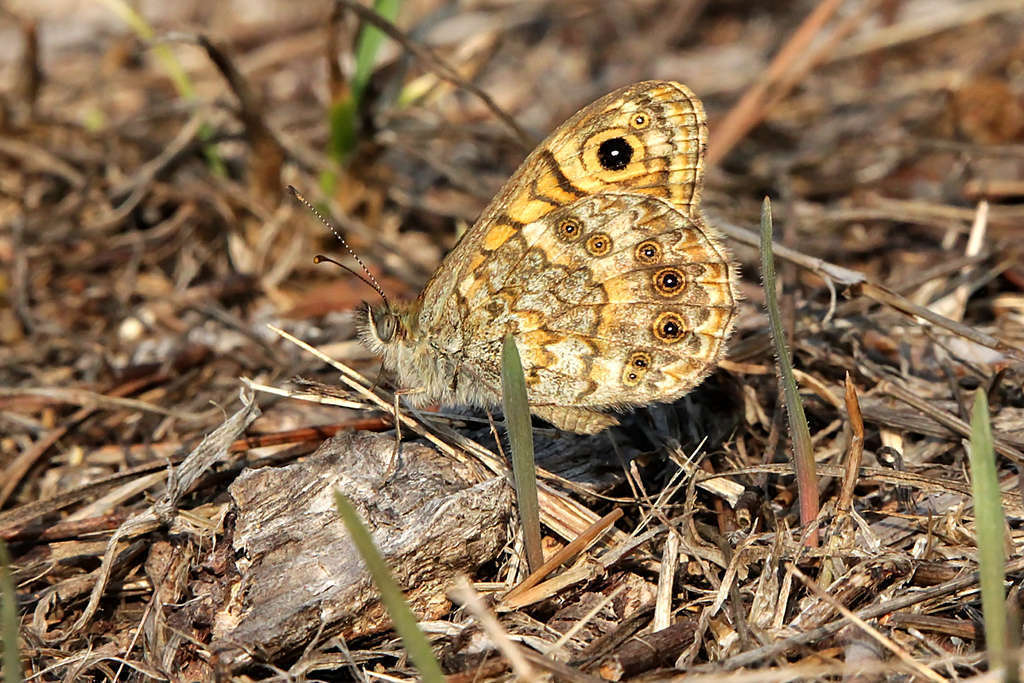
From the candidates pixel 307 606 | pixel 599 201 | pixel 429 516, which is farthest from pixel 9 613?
pixel 599 201

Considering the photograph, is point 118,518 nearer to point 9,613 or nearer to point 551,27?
point 9,613

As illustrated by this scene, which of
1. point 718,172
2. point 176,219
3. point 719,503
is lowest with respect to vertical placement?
point 719,503

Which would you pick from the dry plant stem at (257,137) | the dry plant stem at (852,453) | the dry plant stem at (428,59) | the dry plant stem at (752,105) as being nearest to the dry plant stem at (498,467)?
the dry plant stem at (852,453)

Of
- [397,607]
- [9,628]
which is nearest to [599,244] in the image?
[397,607]

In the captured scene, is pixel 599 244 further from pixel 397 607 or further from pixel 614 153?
pixel 397 607

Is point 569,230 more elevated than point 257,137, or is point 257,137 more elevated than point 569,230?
point 257,137
